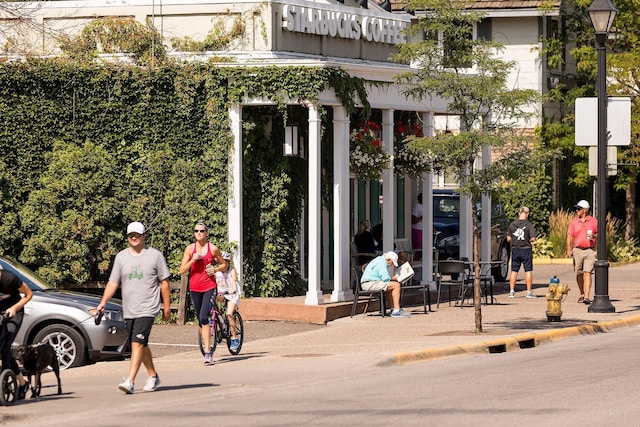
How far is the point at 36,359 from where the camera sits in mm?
14312

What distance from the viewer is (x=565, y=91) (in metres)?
45.0

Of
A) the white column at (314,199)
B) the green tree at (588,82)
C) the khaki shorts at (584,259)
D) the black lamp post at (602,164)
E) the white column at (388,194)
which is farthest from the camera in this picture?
the green tree at (588,82)

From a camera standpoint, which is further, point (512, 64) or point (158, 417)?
point (512, 64)

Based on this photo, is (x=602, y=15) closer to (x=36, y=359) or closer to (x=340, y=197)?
(x=340, y=197)

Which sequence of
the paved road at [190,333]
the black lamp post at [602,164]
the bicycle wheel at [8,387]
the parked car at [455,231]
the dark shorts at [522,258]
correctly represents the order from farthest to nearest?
the parked car at [455,231] → the dark shorts at [522,258] → the black lamp post at [602,164] → the paved road at [190,333] → the bicycle wheel at [8,387]

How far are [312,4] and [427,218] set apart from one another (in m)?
4.85

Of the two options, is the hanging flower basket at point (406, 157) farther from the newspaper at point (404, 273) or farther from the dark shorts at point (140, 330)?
the dark shorts at point (140, 330)

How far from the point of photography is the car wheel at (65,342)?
18062 mm

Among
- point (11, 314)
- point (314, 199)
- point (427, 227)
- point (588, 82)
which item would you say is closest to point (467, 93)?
point (314, 199)

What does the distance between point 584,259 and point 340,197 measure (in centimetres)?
506

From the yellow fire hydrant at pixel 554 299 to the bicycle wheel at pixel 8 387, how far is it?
10.5m

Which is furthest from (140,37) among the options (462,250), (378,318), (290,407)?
(290,407)

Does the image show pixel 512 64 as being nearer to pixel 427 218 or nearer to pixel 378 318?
pixel 378 318

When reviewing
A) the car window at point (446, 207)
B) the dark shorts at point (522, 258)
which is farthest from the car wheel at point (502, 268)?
the dark shorts at point (522, 258)
